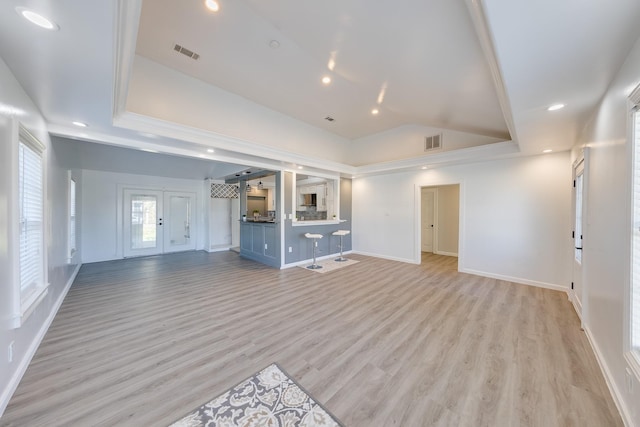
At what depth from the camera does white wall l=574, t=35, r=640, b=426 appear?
1.57 meters

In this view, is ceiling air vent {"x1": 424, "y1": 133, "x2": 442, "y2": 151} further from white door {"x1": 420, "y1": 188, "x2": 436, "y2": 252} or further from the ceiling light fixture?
the ceiling light fixture

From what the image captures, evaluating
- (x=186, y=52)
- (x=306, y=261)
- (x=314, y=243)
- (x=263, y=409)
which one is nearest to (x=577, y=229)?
(x=314, y=243)

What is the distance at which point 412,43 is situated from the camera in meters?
2.31

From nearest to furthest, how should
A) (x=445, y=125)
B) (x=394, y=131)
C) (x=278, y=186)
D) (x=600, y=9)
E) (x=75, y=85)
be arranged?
(x=600, y=9)
(x=75, y=85)
(x=445, y=125)
(x=278, y=186)
(x=394, y=131)

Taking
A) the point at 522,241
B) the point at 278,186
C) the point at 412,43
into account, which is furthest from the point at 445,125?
the point at 278,186

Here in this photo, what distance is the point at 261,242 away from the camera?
594cm

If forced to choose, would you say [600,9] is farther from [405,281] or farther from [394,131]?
[394,131]

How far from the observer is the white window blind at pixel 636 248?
1442 millimetres

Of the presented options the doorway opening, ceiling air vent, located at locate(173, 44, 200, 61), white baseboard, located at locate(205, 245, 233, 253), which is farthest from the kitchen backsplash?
ceiling air vent, located at locate(173, 44, 200, 61)

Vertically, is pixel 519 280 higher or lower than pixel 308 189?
lower

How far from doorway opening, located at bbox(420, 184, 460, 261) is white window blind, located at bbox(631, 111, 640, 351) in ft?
17.5

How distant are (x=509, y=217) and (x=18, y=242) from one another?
654 centimetres

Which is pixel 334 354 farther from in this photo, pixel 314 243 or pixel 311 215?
pixel 311 215

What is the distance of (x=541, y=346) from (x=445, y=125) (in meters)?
4.17
